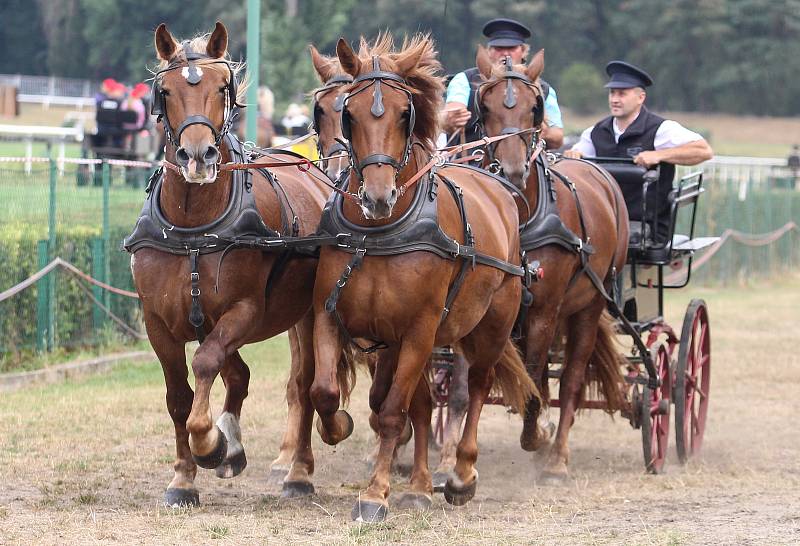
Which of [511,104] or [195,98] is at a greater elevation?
[511,104]

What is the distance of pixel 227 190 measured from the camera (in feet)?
20.9

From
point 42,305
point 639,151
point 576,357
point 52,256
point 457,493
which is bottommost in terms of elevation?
point 457,493

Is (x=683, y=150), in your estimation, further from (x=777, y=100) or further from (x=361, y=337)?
(x=777, y=100)

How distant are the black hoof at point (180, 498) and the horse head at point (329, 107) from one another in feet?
6.09

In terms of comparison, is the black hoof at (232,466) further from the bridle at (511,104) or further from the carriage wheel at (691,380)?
the carriage wheel at (691,380)

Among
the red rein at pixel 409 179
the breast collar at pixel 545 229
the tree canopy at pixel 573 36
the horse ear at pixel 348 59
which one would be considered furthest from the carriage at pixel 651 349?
the tree canopy at pixel 573 36

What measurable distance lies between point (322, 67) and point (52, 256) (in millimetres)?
4889

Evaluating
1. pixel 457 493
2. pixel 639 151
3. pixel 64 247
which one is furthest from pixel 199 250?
pixel 64 247

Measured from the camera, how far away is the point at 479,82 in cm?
837

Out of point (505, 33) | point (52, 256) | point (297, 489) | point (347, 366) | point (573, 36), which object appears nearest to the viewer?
point (297, 489)

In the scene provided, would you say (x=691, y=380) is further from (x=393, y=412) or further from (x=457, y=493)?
(x=393, y=412)

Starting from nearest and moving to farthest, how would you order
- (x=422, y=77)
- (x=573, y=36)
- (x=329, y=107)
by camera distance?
(x=422, y=77) → (x=329, y=107) → (x=573, y=36)

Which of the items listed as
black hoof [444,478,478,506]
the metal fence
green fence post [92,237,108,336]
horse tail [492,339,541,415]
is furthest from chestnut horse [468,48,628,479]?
green fence post [92,237,108,336]

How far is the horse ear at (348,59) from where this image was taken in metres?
6.07
